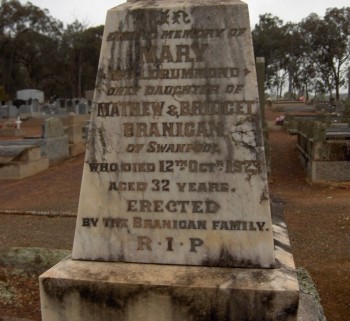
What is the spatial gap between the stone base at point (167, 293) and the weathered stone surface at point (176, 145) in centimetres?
11

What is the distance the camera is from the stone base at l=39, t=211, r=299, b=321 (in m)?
2.32

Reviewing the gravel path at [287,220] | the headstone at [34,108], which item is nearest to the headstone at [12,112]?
the headstone at [34,108]

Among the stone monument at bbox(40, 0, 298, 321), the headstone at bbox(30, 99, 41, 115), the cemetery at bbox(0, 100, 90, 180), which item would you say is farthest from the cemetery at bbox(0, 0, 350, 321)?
the headstone at bbox(30, 99, 41, 115)

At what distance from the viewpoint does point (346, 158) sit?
1154 cm

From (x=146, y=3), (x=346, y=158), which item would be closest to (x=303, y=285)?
(x=146, y=3)

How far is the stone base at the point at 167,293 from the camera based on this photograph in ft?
7.60

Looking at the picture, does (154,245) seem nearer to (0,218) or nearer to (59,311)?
(59,311)

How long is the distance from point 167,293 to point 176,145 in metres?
0.73

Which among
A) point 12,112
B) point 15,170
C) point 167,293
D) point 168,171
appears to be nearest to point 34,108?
point 12,112

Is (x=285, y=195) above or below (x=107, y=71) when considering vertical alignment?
below

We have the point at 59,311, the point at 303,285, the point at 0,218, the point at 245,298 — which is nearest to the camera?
the point at 245,298

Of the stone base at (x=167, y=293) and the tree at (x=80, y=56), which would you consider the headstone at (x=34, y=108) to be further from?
the stone base at (x=167, y=293)

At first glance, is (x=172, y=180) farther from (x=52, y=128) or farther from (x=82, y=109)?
(x=82, y=109)

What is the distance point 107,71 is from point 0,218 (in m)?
7.59
